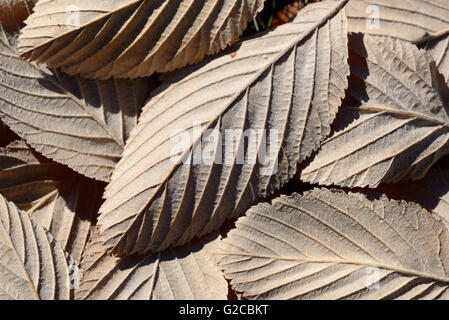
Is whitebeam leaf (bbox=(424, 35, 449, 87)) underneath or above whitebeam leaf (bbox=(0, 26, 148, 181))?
above

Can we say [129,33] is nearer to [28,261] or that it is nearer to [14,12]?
[14,12]

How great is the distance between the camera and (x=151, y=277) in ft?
3.52

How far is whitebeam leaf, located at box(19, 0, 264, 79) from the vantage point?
997 millimetres

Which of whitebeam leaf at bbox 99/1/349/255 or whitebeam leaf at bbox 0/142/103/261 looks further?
whitebeam leaf at bbox 0/142/103/261

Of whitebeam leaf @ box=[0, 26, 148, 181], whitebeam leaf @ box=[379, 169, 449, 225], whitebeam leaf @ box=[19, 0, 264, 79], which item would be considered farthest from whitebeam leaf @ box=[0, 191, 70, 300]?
whitebeam leaf @ box=[379, 169, 449, 225]

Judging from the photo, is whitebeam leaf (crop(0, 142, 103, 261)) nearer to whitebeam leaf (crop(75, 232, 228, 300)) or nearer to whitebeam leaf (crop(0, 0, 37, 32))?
whitebeam leaf (crop(75, 232, 228, 300))

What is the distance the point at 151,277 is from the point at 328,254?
38cm

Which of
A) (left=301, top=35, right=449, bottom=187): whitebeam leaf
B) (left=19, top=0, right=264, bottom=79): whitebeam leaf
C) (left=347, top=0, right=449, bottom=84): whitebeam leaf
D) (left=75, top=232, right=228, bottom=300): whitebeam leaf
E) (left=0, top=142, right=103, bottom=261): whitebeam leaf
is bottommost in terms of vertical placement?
(left=75, top=232, right=228, bottom=300): whitebeam leaf

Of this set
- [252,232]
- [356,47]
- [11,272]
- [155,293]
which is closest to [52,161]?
[11,272]

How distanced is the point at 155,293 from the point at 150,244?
11 cm

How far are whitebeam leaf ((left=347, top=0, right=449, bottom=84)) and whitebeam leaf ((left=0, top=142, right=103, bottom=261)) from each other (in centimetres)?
71

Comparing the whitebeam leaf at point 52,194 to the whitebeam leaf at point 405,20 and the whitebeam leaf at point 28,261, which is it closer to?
the whitebeam leaf at point 28,261

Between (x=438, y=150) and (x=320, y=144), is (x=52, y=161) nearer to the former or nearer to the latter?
(x=320, y=144)

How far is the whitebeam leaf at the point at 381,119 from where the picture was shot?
1.05 meters
